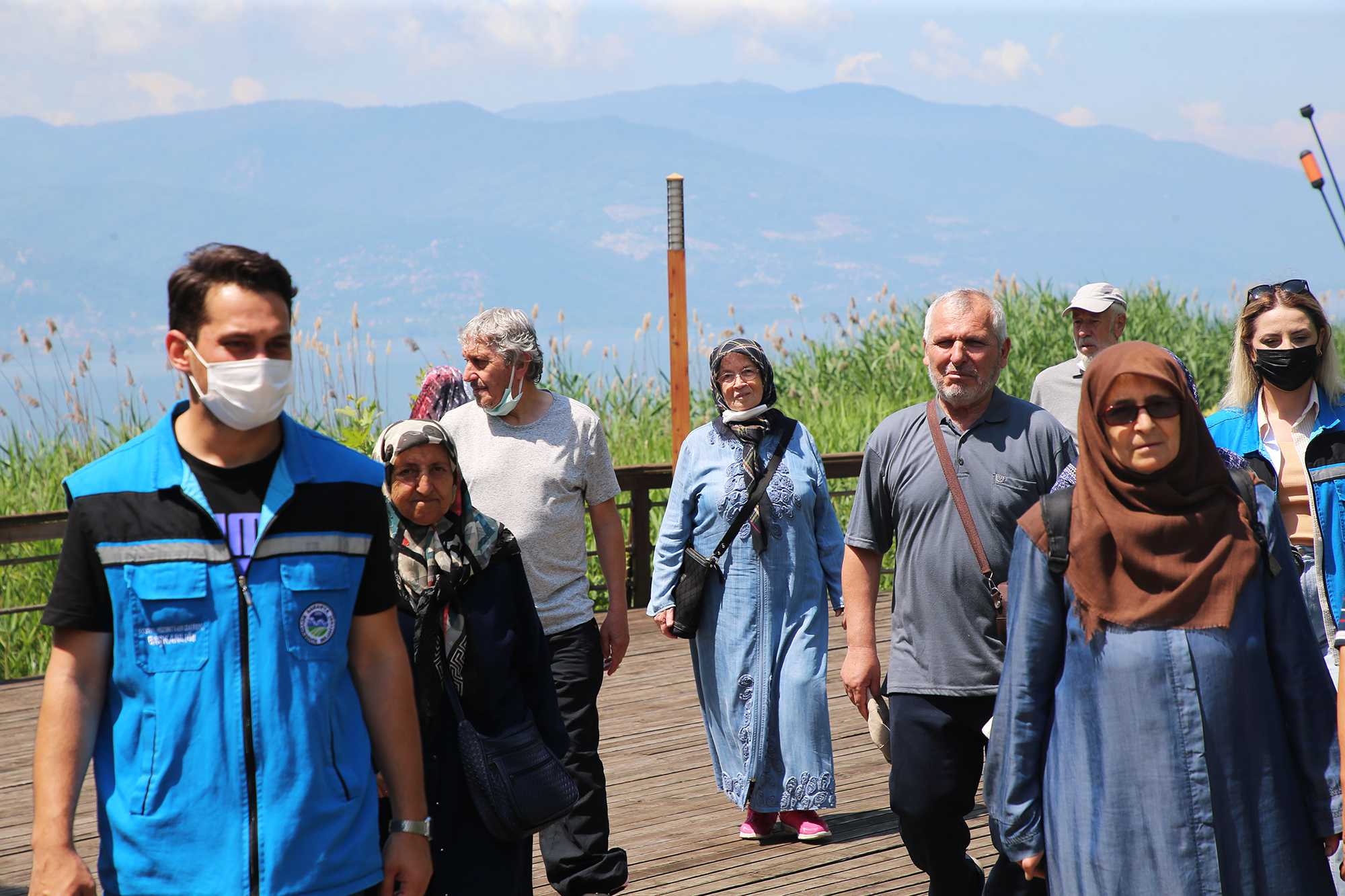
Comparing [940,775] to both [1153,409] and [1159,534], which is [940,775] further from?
[1153,409]

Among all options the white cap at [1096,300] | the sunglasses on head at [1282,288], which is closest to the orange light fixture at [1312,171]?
the white cap at [1096,300]

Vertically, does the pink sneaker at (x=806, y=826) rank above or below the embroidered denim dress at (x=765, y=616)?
below

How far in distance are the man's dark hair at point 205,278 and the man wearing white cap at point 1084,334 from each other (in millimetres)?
4652

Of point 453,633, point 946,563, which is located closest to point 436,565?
point 453,633

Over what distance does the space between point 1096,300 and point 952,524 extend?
3046 mm

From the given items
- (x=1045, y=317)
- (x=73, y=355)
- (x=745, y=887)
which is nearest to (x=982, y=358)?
(x=745, y=887)

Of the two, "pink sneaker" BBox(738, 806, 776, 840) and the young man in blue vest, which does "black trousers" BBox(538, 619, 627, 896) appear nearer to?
"pink sneaker" BBox(738, 806, 776, 840)

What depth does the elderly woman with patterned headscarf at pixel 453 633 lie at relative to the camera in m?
3.04

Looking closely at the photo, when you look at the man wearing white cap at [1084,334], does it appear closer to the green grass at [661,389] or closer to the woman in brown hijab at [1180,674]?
the green grass at [661,389]

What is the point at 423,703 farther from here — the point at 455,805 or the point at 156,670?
the point at 156,670

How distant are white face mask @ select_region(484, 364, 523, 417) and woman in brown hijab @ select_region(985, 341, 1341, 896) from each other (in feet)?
7.77

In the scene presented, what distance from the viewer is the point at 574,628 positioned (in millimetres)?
4402

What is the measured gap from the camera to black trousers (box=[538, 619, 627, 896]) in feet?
13.9

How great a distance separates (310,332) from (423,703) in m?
7.86
